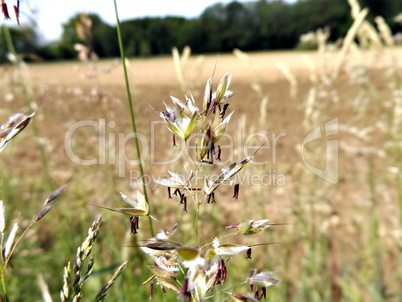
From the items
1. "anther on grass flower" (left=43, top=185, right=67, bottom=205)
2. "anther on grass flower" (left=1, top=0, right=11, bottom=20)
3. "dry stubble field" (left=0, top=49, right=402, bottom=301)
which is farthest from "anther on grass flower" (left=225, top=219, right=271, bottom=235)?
"dry stubble field" (left=0, top=49, right=402, bottom=301)

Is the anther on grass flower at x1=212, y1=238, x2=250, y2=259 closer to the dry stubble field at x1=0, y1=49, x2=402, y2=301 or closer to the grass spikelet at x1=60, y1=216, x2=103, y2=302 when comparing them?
the grass spikelet at x1=60, y1=216, x2=103, y2=302

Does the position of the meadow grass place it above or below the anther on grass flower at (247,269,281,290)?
below

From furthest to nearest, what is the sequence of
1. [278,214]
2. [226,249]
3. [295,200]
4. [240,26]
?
[240,26] → [278,214] → [295,200] → [226,249]

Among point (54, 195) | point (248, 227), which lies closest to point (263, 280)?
point (248, 227)

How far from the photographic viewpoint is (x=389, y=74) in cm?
225

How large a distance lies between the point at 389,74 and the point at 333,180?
114 centimetres

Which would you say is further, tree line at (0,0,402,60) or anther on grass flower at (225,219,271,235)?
tree line at (0,0,402,60)

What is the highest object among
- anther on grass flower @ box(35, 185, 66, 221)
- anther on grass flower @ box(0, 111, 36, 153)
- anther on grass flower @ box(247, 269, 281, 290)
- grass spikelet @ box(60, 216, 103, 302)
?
anther on grass flower @ box(0, 111, 36, 153)

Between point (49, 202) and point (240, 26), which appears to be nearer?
point (49, 202)

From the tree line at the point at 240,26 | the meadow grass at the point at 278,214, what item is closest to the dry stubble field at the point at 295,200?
the meadow grass at the point at 278,214

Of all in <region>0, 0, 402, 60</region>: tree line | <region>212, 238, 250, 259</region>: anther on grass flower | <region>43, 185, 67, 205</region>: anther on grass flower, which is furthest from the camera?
<region>0, 0, 402, 60</region>: tree line

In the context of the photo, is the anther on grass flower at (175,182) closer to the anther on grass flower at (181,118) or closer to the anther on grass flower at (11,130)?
the anther on grass flower at (181,118)

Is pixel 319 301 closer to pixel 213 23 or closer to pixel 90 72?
pixel 90 72

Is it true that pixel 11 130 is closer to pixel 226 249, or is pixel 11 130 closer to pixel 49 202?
pixel 49 202
